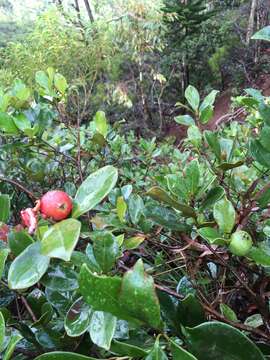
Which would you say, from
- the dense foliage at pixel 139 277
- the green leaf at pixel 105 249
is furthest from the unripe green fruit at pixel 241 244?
the green leaf at pixel 105 249

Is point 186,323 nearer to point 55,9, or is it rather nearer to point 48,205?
point 48,205

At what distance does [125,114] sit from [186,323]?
6016 mm

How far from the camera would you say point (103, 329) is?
292mm

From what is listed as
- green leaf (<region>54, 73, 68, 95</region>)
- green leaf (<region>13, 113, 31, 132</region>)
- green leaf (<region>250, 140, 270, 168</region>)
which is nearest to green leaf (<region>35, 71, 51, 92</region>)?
green leaf (<region>54, 73, 68, 95</region>)

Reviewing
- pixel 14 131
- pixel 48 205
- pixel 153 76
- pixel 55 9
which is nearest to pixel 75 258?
pixel 48 205

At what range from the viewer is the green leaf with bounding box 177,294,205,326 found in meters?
0.33

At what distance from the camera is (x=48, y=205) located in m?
0.37

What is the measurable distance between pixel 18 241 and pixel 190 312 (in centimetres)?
17

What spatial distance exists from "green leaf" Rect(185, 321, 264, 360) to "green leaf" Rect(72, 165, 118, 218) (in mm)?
139

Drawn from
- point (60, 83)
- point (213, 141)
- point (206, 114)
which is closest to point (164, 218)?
point (213, 141)

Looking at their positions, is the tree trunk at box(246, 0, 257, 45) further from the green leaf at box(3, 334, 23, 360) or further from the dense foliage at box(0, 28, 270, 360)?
the green leaf at box(3, 334, 23, 360)

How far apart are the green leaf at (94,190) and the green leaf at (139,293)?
11cm

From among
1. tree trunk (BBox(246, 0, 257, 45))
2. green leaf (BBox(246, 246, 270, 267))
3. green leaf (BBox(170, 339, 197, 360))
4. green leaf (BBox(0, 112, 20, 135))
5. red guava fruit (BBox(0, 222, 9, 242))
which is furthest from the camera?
tree trunk (BBox(246, 0, 257, 45))

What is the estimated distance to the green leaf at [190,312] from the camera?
33 centimetres
